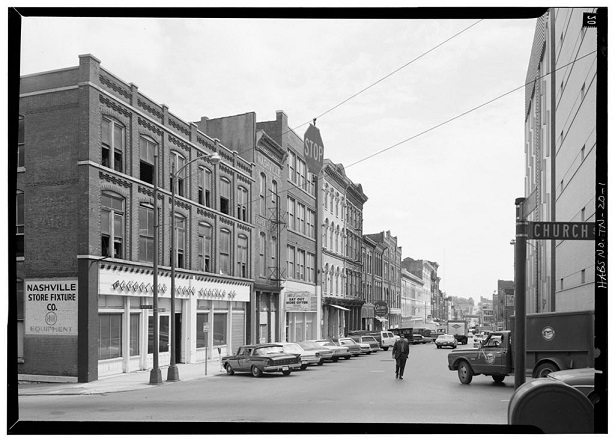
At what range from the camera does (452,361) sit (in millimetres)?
21953

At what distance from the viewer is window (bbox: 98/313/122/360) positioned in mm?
18688

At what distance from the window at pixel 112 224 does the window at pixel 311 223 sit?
44.5 feet

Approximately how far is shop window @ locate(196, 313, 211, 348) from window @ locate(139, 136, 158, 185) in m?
6.26

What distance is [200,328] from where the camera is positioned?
82.4 feet

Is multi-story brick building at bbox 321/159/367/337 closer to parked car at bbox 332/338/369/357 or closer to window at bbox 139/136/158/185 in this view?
parked car at bbox 332/338/369/357

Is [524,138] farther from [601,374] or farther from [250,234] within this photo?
[250,234]

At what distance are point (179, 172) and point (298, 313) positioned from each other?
1557 cm

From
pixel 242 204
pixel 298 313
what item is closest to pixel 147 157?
pixel 242 204

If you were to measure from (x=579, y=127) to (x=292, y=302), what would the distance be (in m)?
24.5

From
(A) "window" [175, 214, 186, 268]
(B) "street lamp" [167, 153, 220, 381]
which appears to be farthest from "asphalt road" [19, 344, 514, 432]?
(A) "window" [175, 214, 186, 268]

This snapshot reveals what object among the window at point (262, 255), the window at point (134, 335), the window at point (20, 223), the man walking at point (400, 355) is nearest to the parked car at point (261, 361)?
the man walking at point (400, 355)

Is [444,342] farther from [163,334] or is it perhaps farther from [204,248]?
[163,334]

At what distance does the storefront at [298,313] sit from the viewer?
35844 millimetres

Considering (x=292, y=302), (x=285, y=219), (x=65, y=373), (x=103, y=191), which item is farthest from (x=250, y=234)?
(x=65, y=373)
